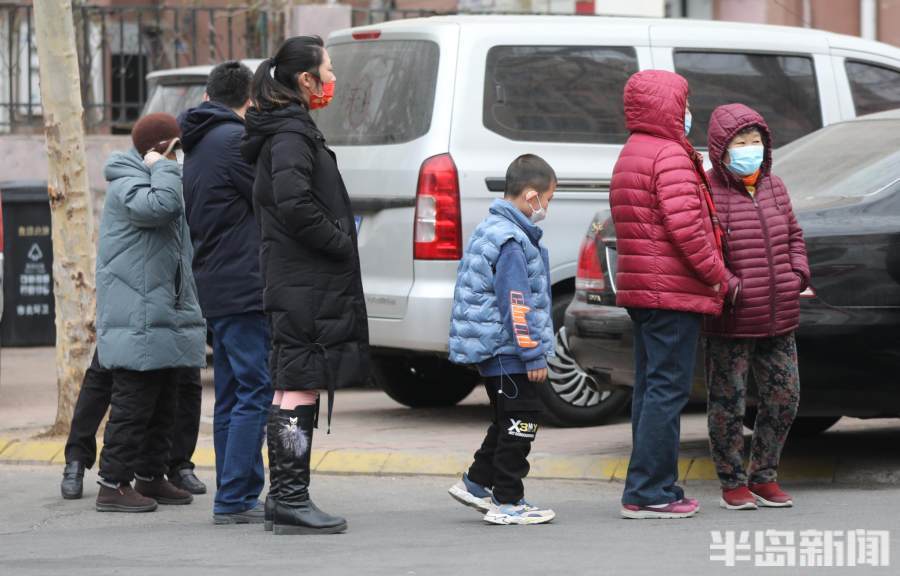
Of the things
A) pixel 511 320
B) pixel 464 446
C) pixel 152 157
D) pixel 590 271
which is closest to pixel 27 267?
pixel 464 446

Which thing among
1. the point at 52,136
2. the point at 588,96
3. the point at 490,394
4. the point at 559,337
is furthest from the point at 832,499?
the point at 52,136

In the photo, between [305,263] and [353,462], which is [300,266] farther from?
[353,462]

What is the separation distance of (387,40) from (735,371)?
3446 millimetres

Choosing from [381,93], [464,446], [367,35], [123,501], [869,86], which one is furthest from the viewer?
[869,86]

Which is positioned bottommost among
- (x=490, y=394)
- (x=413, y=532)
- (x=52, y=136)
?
(x=413, y=532)

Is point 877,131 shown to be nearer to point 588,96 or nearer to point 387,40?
point 588,96

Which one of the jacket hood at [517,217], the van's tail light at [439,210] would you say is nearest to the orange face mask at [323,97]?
the jacket hood at [517,217]

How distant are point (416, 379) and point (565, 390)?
54.0 inches

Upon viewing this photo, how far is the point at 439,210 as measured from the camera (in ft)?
31.0

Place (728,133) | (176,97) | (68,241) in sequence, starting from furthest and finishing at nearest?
(176,97) → (68,241) → (728,133)

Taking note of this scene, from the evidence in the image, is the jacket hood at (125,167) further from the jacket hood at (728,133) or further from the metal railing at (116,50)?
the metal railing at (116,50)

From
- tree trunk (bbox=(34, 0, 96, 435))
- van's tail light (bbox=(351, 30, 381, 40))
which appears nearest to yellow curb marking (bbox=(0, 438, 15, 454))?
tree trunk (bbox=(34, 0, 96, 435))

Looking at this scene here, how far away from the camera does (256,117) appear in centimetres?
696

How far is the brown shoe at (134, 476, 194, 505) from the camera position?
800 cm
